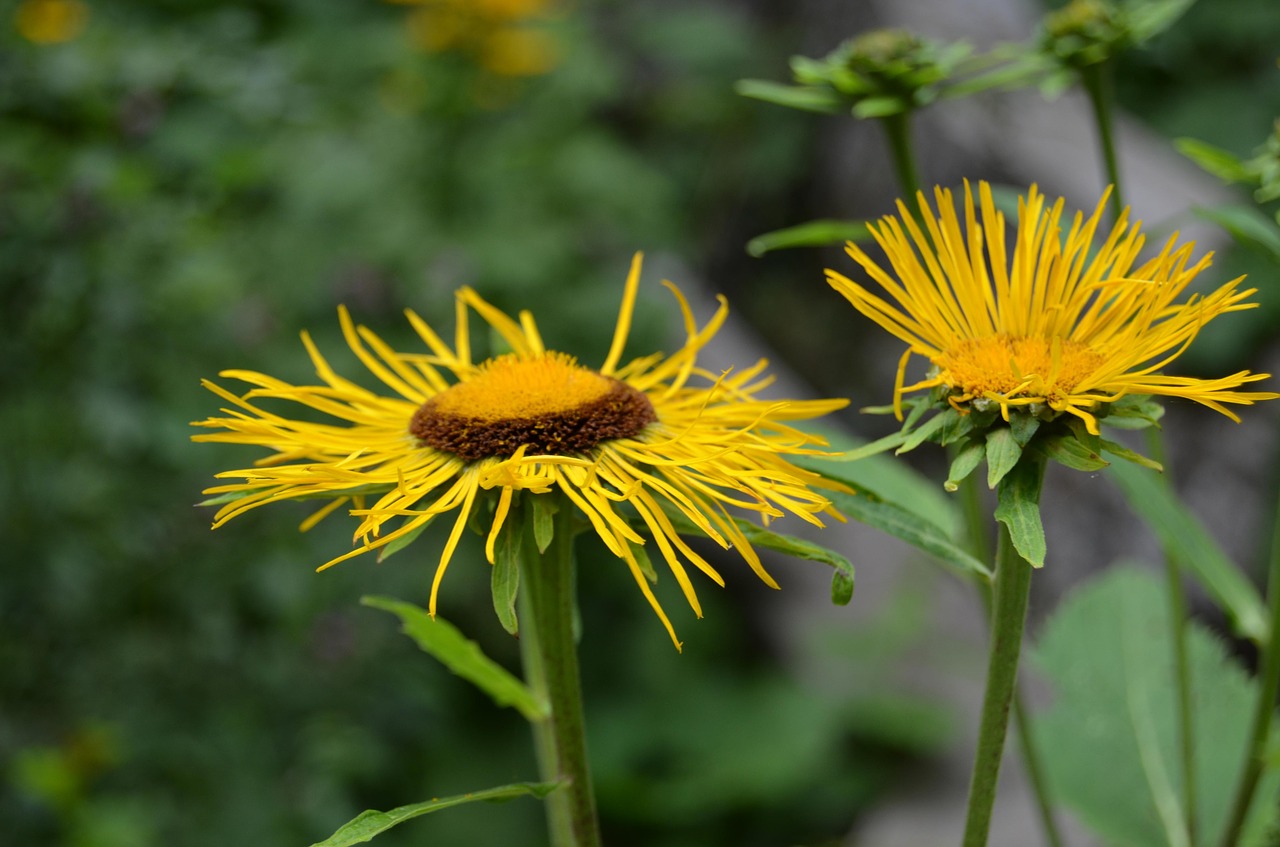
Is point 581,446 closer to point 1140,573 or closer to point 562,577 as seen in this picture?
point 562,577

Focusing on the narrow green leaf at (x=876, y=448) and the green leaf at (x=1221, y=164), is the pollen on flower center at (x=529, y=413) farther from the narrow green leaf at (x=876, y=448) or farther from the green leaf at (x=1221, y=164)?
the green leaf at (x=1221, y=164)

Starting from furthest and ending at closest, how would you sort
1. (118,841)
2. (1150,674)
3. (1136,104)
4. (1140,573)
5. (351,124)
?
(1136,104) < (351,124) < (118,841) < (1140,573) < (1150,674)

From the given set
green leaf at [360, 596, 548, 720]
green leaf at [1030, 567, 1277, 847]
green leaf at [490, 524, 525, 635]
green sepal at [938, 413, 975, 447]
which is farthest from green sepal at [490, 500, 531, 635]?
green leaf at [1030, 567, 1277, 847]

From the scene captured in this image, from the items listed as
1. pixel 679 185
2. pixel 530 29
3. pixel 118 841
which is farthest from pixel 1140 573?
pixel 679 185

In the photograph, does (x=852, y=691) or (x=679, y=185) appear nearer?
(x=852, y=691)

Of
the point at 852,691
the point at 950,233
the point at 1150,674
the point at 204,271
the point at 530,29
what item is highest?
the point at 530,29

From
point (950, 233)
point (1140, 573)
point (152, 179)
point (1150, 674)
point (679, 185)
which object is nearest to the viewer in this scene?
point (950, 233)

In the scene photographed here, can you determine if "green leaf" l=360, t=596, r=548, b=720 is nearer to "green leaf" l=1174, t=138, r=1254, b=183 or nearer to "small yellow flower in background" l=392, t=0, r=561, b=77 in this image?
"green leaf" l=1174, t=138, r=1254, b=183
